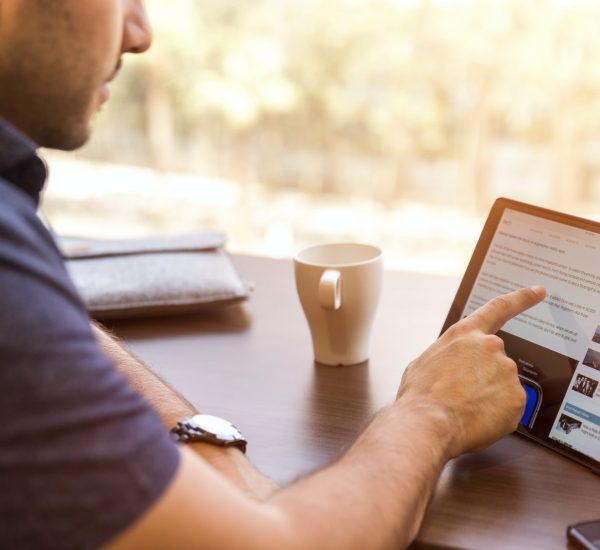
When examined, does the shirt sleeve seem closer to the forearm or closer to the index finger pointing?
the forearm

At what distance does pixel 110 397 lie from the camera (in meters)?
0.53

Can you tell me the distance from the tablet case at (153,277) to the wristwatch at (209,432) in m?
0.35

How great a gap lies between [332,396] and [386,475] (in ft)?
0.83

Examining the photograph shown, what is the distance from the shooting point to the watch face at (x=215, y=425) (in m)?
0.82

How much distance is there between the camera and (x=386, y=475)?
0.69 meters

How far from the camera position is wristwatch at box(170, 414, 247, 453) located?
805 mm

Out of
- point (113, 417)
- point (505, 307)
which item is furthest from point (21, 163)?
point (505, 307)

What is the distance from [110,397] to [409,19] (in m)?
4.20

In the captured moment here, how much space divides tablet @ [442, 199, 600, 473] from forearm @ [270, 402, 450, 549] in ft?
0.44

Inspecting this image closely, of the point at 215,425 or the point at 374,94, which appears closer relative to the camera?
the point at 215,425

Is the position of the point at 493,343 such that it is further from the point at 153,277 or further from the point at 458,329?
the point at 153,277

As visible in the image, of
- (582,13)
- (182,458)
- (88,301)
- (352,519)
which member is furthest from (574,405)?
(582,13)

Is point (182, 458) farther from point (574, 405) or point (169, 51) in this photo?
point (169, 51)

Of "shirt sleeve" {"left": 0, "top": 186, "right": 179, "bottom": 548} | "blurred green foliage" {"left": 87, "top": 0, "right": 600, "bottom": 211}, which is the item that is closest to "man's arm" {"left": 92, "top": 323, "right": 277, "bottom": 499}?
"shirt sleeve" {"left": 0, "top": 186, "right": 179, "bottom": 548}
